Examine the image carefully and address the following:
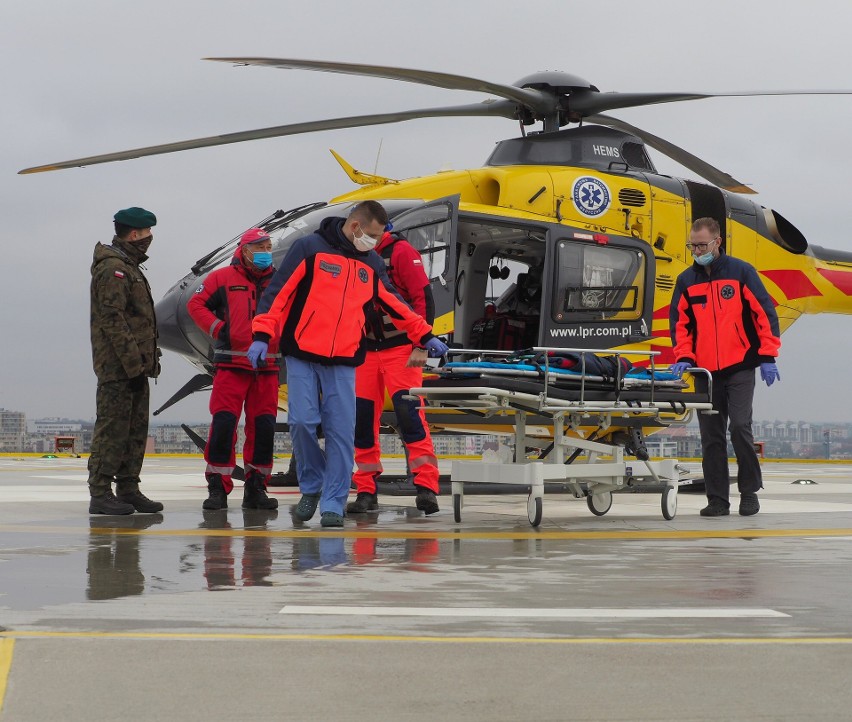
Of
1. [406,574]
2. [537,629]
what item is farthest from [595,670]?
[406,574]

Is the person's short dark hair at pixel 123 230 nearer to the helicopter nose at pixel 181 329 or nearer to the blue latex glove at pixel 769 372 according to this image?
the helicopter nose at pixel 181 329

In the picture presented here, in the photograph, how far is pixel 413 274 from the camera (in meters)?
7.93

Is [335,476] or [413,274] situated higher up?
[413,274]

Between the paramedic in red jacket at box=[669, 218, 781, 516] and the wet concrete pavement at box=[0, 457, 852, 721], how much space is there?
145 centimetres

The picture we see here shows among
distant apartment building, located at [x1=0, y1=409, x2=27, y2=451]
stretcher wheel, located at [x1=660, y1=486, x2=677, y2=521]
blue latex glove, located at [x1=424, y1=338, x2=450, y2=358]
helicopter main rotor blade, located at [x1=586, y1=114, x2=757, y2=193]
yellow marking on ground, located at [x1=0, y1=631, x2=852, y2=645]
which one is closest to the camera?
yellow marking on ground, located at [x1=0, y1=631, x2=852, y2=645]

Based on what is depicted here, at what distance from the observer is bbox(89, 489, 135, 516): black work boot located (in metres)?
7.55

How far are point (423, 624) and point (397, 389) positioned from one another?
433 centimetres

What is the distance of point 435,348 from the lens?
23.1 feet

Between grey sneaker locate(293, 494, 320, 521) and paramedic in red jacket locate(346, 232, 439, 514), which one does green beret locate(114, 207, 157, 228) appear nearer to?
paramedic in red jacket locate(346, 232, 439, 514)

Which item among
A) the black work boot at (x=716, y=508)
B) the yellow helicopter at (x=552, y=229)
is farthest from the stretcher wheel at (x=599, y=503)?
the yellow helicopter at (x=552, y=229)

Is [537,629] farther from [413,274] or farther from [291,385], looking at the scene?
[413,274]

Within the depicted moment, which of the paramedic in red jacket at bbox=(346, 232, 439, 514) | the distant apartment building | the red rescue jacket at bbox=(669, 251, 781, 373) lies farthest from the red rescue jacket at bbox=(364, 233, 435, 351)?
the distant apartment building

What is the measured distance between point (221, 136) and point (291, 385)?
136 inches

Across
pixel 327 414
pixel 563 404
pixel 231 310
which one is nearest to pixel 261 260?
pixel 231 310
